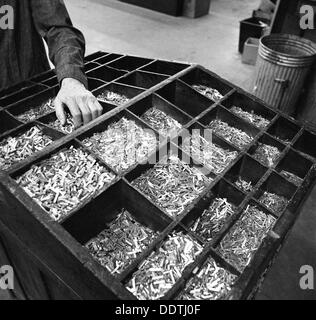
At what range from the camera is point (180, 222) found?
132cm

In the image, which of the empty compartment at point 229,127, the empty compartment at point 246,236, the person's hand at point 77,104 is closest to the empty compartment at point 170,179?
the empty compartment at point 246,236

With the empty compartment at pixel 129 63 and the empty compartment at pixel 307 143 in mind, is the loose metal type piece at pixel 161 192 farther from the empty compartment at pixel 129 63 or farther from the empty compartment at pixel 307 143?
the empty compartment at pixel 129 63

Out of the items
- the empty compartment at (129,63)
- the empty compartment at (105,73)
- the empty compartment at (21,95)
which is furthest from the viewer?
the empty compartment at (129,63)

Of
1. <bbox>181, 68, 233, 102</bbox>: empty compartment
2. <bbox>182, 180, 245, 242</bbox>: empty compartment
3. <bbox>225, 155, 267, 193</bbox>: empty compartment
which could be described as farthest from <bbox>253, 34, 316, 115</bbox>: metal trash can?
<bbox>182, 180, 245, 242</bbox>: empty compartment

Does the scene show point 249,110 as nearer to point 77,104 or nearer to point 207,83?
point 207,83

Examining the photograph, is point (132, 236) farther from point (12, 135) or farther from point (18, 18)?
point (18, 18)

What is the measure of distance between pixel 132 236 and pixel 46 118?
0.93 m

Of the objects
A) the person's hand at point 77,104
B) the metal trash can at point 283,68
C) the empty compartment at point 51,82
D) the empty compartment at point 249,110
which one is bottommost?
the metal trash can at point 283,68

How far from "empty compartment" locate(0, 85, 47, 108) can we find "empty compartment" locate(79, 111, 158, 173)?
2.14ft

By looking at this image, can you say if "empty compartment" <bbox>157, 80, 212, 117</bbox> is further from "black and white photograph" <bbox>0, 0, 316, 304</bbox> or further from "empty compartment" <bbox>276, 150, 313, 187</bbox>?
"empty compartment" <bbox>276, 150, 313, 187</bbox>

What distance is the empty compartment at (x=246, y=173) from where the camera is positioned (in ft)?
5.42

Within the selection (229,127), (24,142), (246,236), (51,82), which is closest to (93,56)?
(51,82)

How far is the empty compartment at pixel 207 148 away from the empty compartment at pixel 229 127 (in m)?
0.07
